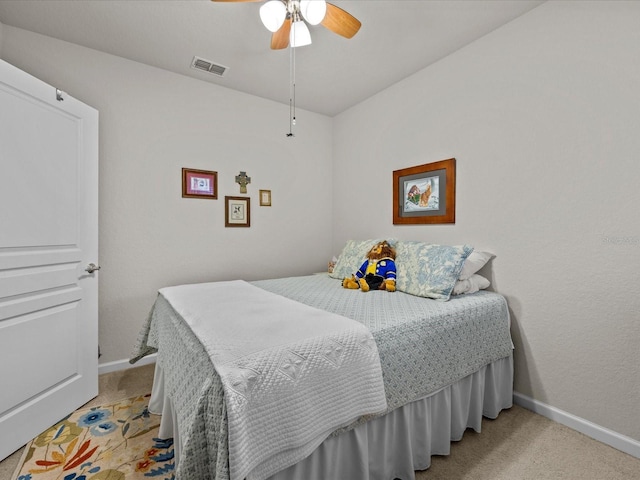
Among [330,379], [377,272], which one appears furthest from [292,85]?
[330,379]

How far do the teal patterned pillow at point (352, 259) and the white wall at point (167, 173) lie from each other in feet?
2.59

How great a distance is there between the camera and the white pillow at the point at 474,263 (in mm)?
2074

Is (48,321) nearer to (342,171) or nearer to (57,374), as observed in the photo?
(57,374)

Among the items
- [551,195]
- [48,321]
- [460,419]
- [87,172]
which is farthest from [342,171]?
[48,321]

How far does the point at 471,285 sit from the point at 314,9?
192 centimetres

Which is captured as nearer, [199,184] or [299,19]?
[299,19]

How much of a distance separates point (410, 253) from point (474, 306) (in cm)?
62

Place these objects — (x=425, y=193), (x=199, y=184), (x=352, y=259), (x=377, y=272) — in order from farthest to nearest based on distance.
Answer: (x=199, y=184) → (x=352, y=259) → (x=425, y=193) → (x=377, y=272)

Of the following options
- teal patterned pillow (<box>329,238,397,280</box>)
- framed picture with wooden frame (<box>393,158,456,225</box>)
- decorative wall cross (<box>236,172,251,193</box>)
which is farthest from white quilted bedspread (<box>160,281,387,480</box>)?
decorative wall cross (<box>236,172,251,193</box>)

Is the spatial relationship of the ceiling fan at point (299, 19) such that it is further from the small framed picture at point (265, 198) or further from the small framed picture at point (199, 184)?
the small framed picture at point (265, 198)

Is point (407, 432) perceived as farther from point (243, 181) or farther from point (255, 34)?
point (255, 34)

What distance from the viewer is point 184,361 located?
1285 mm

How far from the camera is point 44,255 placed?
1.81m

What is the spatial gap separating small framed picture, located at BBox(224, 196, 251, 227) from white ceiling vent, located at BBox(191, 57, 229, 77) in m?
1.13
